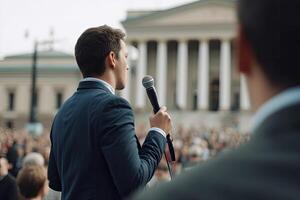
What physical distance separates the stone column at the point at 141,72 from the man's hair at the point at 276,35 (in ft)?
202

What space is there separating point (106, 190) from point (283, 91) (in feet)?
6.19

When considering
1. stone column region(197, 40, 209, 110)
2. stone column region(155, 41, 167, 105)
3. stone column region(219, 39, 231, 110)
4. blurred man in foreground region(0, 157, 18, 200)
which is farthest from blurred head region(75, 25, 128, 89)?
stone column region(155, 41, 167, 105)

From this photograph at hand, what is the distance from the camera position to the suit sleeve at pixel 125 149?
115 inches

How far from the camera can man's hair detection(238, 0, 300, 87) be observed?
3.84 feet

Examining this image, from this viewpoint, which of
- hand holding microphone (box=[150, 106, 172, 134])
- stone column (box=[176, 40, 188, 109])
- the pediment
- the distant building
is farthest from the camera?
the distant building

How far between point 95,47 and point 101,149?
605 millimetres

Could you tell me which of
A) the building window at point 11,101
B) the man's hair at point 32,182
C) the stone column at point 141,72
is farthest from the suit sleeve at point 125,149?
the building window at point 11,101

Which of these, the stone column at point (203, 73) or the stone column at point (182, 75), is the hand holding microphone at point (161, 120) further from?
the stone column at point (182, 75)

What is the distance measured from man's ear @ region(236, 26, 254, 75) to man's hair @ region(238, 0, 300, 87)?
0.04 metres

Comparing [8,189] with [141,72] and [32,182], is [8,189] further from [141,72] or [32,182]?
[141,72]

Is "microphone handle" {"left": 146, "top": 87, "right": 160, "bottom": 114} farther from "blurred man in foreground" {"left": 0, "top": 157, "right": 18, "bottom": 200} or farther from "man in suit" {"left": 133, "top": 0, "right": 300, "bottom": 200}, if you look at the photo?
"blurred man in foreground" {"left": 0, "top": 157, "right": 18, "bottom": 200}

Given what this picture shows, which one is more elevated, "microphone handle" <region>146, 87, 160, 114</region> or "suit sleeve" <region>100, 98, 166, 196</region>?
"microphone handle" <region>146, 87, 160, 114</region>

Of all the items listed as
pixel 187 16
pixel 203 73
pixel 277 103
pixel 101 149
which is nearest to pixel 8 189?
pixel 101 149

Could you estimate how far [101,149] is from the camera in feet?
9.92
